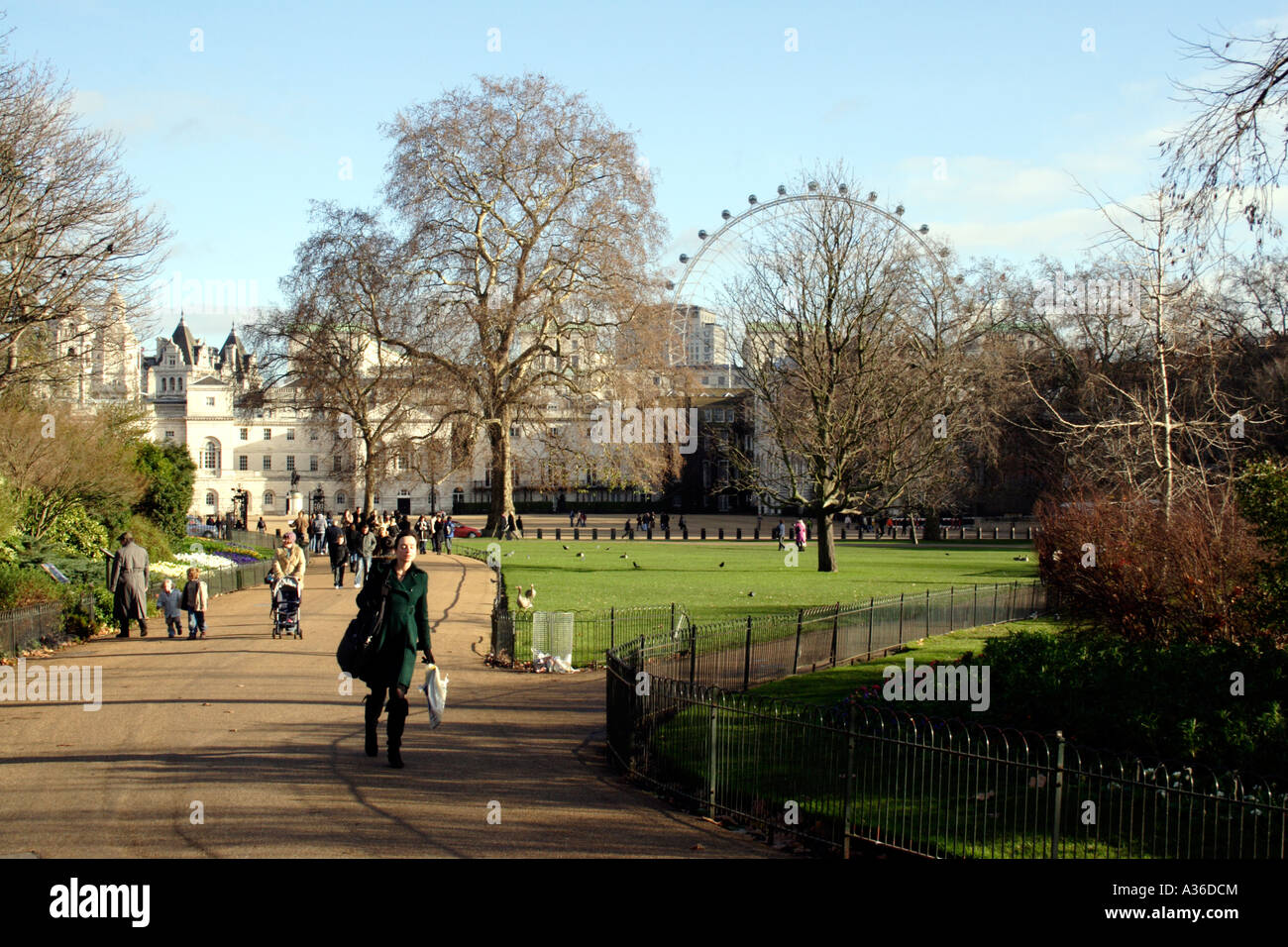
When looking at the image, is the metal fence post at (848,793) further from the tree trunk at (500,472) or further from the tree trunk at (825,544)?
the tree trunk at (500,472)

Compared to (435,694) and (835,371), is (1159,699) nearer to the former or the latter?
→ (435,694)

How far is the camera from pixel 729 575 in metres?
31.4

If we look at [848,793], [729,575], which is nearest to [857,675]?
[848,793]

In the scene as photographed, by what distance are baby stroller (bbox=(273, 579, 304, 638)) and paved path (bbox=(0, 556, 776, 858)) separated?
226 centimetres

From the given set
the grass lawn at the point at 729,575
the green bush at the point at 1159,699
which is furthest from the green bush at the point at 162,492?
the green bush at the point at 1159,699

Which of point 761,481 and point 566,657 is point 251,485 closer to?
point 761,481

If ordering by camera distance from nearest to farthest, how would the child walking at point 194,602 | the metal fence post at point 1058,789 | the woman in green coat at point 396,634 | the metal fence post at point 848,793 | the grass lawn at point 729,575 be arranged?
1. the metal fence post at point 1058,789
2. the metal fence post at point 848,793
3. the woman in green coat at point 396,634
4. the child walking at point 194,602
5. the grass lawn at point 729,575

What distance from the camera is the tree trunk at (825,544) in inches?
1298

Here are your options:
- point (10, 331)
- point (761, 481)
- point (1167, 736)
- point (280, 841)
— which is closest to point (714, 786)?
point (280, 841)

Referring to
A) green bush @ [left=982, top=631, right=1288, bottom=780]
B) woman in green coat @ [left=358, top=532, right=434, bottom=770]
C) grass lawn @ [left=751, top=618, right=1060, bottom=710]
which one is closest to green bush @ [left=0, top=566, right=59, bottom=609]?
woman in green coat @ [left=358, top=532, right=434, bottom=770]

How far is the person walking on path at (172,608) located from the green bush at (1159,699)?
1232 cm

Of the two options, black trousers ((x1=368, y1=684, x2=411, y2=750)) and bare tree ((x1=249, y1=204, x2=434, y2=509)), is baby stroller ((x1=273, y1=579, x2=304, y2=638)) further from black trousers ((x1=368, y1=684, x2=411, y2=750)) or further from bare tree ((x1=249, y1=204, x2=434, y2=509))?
bare tree ((x1=249, y1=204, x2=434, y2=509))

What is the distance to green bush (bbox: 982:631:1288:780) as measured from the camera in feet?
28.3

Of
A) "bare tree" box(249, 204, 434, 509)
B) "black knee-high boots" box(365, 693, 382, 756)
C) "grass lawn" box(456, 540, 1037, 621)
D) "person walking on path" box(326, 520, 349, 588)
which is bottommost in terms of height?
"grass lawn" box(456, 540, 1037, 621)
